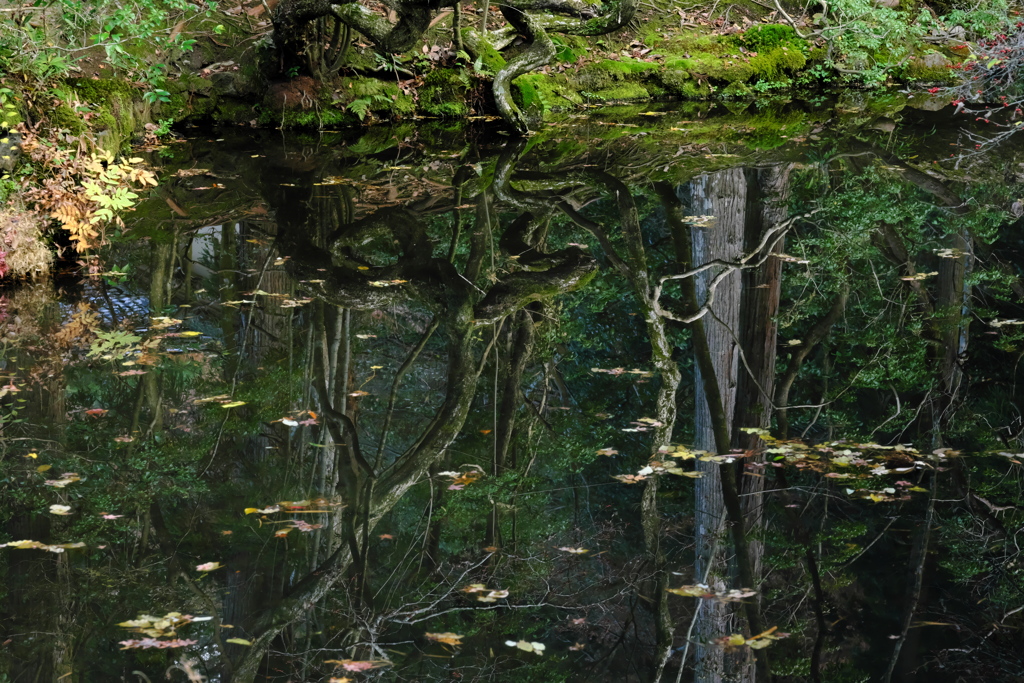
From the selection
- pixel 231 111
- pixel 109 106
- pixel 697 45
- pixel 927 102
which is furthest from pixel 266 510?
pixel 697 45

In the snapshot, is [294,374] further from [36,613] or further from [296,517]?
[36,613]

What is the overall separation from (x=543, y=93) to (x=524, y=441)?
39.1 ft

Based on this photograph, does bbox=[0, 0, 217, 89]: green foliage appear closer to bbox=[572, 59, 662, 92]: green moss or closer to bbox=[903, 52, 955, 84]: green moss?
bbox=[572, 59, 662, 92]: green moss

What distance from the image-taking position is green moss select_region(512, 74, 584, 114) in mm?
14844

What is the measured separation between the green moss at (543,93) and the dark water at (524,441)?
226 inches

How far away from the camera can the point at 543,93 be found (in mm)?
15898

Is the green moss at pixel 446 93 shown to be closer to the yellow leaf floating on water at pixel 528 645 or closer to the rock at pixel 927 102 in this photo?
the rock at pixel 927 102

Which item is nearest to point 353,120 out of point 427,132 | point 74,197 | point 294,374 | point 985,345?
point 427,132

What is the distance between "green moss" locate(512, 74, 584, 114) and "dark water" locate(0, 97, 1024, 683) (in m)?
5.75

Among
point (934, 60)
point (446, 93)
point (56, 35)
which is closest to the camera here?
point (56, 35)

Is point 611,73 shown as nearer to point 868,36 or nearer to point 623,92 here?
point 623,92

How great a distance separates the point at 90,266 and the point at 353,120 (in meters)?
7.64

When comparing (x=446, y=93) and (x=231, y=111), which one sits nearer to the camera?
(x=231, y=111)

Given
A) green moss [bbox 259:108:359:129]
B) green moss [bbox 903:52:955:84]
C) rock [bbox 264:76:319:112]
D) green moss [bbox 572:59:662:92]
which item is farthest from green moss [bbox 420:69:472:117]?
green moss [bbox 903:52:955:84]
